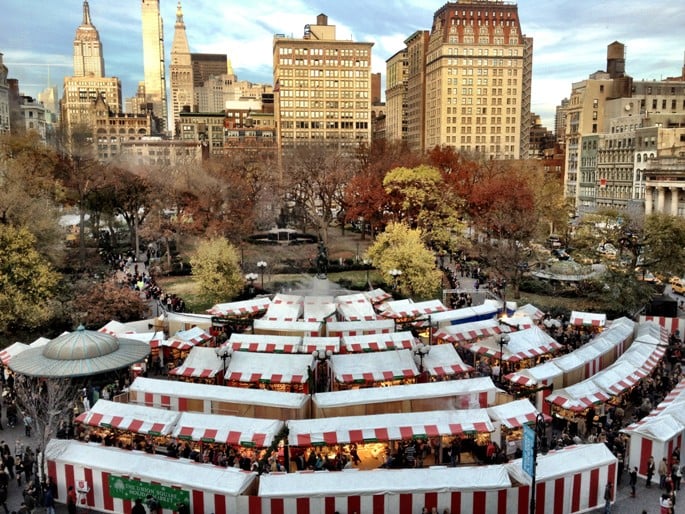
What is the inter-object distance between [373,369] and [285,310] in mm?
9949

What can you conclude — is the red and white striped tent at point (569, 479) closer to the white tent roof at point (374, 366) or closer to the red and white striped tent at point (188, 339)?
the white tent roof at point (374, 366)

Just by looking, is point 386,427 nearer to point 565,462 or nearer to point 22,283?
point 565,462

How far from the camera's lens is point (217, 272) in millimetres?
37094

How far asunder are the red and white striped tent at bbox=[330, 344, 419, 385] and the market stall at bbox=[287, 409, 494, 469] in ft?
12.8

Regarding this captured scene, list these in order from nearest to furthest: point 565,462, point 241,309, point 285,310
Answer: point 565,462 < point 285,310 < point 241,309

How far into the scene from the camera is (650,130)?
79812mm

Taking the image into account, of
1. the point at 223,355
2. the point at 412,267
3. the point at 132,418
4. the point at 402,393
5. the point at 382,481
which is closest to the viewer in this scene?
the point at 382,481

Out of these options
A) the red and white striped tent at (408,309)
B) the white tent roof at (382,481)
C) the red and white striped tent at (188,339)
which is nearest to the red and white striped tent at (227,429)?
the white tent roof at (382,481)

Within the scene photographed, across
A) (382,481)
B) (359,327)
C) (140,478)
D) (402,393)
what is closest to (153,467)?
(140,478)

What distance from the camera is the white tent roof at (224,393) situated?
19.8m

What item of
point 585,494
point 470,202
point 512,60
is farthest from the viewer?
point 512,60

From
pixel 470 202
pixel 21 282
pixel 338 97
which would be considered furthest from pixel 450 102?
pixel 21 282

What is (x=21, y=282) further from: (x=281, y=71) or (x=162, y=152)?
(x=162, y=152)

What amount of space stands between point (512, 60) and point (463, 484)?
126 metres
